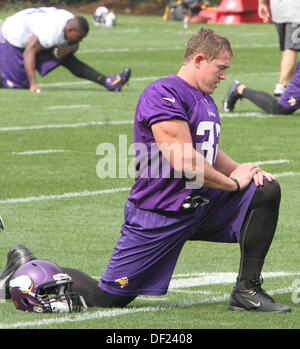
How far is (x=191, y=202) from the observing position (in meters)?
5.62

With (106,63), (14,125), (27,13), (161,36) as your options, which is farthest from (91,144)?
(161,36)

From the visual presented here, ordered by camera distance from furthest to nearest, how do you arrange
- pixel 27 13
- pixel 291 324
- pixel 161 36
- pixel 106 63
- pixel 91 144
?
pixel 161 36
pixel 106 63
pixel 27 13
pixel 91 144
pixel 291 324

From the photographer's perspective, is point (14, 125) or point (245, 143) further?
point (14, 125)

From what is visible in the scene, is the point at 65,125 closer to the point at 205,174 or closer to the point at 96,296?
the point at 96,296

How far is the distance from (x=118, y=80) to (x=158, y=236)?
31.9ft

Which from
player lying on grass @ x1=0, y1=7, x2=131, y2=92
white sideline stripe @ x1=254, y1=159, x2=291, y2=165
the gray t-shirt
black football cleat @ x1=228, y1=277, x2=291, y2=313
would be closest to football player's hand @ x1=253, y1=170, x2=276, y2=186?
black football cleat @ x1=228, y1=277, x2=291, y2=313

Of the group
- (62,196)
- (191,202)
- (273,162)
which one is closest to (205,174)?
(191,202)

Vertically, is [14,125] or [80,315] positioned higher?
[80,315]

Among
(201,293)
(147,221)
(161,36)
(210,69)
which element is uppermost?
(210,69)

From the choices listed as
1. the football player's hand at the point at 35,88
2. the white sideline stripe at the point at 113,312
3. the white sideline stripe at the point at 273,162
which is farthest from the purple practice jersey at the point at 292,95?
the white sideline stripe at the point at 113,312

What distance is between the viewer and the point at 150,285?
5711 mm

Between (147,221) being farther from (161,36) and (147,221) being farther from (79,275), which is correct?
(161,36)

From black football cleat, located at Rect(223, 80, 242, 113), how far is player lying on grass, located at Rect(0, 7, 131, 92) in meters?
2.23

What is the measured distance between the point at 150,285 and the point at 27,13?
9931mm
